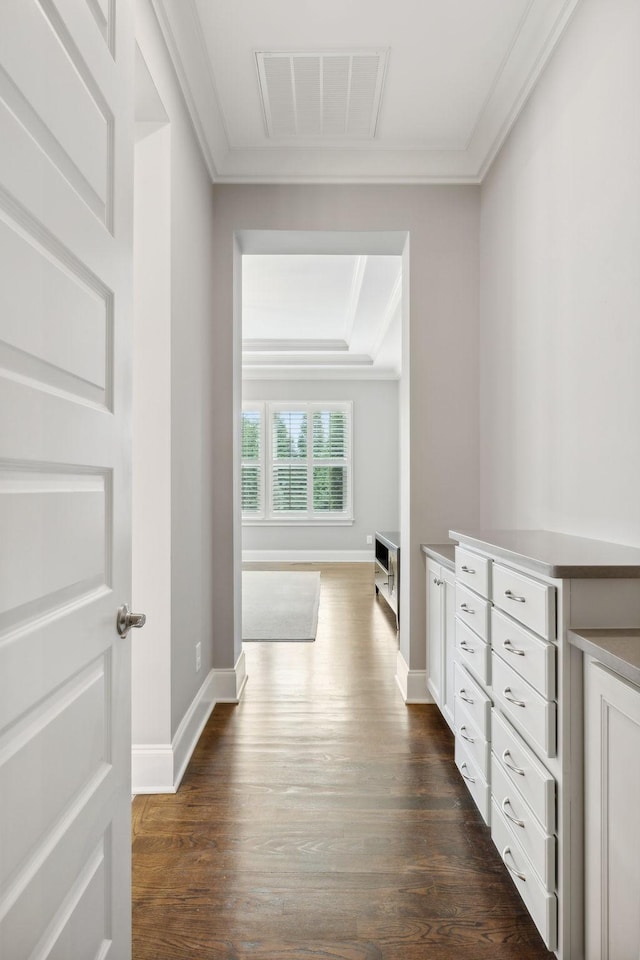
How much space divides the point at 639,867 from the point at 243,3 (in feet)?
9.43

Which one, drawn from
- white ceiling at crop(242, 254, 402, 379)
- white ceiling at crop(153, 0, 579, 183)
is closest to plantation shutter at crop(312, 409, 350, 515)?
white ceiling at crop(242, 254, 402, 379)

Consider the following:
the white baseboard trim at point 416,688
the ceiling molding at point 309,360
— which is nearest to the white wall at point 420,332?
the white baseboard trim at point 416,688

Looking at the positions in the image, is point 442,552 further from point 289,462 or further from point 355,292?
point 289,462

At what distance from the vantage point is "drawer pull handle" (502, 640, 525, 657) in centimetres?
159

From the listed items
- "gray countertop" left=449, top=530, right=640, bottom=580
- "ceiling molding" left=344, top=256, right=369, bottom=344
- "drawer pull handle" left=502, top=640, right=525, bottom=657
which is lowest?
"drawer pull handle" left=502, top=640, right=525, bottom=657

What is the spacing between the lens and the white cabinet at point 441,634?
271 cm

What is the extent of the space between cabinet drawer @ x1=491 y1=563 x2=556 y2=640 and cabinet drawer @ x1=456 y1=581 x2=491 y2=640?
0.32 ft

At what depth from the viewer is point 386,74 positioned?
2600mm

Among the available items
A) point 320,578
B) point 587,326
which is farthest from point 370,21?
point 320,578

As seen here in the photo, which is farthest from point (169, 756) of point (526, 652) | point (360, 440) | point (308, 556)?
point (360, 440)

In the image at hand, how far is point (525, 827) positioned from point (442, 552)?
1545mm

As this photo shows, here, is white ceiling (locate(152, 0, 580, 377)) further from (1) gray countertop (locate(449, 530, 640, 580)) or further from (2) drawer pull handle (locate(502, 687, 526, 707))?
(2) drawer pull handle (locate(502, 687, 526, 707))

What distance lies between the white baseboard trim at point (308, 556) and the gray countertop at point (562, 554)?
6.89 meters

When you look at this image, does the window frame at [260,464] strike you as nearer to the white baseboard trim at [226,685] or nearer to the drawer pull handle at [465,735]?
the white baseboard trim at [226,685]
